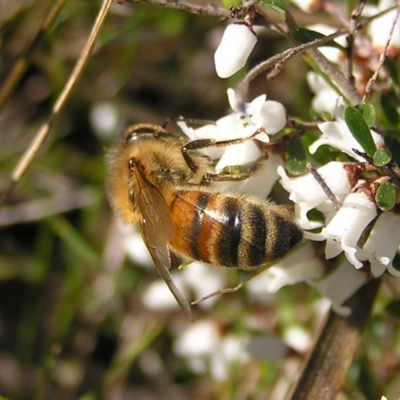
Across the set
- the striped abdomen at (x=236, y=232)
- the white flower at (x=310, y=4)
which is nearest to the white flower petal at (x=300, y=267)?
the striped abdomen at (x=236, y=232)

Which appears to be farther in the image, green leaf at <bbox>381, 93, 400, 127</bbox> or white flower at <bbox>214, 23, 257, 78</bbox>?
green leaf at <bbox>381, 93, 400, 127</bbox>

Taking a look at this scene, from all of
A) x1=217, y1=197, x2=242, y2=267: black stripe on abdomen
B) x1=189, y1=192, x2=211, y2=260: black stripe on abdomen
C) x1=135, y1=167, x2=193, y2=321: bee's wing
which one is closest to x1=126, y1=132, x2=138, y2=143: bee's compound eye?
x1=135, y1=167, x2=193, y2=321: bee's wing

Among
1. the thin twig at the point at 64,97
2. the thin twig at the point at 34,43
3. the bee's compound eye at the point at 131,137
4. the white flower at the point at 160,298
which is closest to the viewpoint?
the bee's compound eye at the point at 131,137

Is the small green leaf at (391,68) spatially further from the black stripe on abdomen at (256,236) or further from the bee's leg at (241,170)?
the black stripe on abdomen at (256,236)

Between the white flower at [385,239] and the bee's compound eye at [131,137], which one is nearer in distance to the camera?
the white flower at [385,239]

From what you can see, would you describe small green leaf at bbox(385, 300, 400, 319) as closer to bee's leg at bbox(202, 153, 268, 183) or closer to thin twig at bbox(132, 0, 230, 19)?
bee's leg at bbox(202, 153, 268, 183)

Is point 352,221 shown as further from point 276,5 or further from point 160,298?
point 160,298

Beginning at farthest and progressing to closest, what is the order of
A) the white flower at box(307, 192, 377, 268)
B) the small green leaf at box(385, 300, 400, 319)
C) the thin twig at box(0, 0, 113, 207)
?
the thin twig at box(0, 0, 113, 207) → the small green leaf at box(385, 300, 400, 319) → the white flower at box(307, 192, 377, 268)
